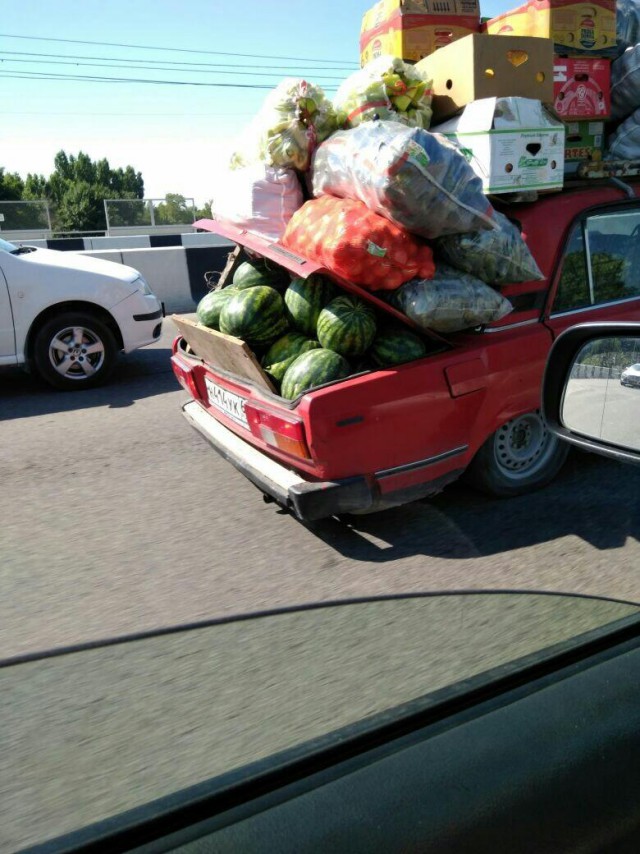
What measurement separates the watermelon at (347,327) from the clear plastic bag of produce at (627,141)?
2.53 m

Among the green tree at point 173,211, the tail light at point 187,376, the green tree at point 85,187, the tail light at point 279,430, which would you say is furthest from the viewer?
the green tree at point 85,187

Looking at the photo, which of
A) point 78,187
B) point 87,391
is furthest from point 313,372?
point 78,187

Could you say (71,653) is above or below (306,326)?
below

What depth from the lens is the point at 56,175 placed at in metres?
80.4

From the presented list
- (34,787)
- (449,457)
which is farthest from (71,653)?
(449,457)

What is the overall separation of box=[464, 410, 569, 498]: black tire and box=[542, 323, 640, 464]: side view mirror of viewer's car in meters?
2.10

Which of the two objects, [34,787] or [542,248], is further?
[542,248]

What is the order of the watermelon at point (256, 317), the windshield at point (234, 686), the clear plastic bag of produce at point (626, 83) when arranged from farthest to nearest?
the clear plastic bag of produce at point (626, 83), the watermelon at point (256, 317), the windshield at point (234, 686)

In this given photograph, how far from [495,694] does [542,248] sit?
3294 millimetres

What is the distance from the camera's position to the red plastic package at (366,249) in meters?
3.58

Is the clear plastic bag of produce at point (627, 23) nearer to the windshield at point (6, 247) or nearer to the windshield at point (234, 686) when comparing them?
the windshield at point (234, 686)

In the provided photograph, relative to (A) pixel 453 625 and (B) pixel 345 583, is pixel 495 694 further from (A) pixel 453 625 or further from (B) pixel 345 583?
(B) pixel 345 583

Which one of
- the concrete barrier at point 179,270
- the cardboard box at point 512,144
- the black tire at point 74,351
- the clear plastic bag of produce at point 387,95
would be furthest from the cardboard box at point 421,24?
the concrete barrier at point 179,270

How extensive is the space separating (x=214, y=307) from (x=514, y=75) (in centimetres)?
217
